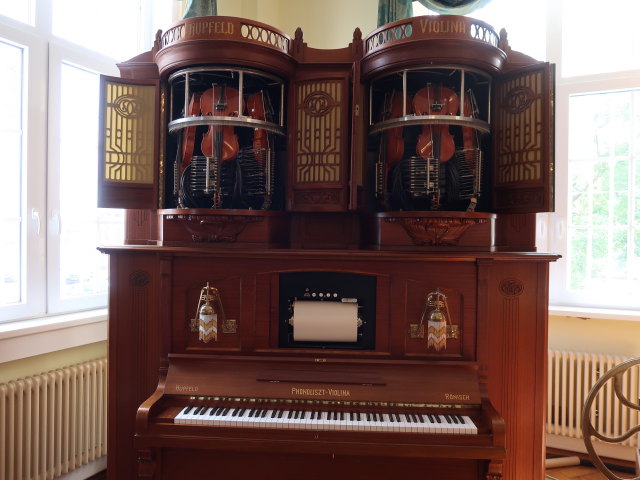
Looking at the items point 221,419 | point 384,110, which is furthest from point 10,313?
point 384,110

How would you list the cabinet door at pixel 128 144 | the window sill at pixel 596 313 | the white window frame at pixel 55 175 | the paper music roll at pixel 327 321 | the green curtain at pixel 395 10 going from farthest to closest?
1. the green curtain at pixel 395 10
2. the window sill at pixel 596 313
3. the white window frame at pixel 55 175
4. the cabinet door at pixel 128 144
5. the paper music roll at pixel 327 321

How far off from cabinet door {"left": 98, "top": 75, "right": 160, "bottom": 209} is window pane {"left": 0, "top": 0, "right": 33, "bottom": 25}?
2.45ft

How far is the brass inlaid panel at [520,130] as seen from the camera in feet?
7.09

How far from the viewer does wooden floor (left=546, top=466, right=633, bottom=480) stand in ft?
9.24

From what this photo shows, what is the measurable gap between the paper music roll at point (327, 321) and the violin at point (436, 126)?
2.63 feet

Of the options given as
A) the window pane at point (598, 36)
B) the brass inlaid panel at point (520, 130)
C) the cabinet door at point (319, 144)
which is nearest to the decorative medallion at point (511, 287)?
the brass inlaid panel at point (520, 130)

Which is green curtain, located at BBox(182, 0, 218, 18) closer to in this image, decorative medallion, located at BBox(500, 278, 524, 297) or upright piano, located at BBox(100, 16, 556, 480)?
upright piano, located at BBox(100, 16, 556, 480)

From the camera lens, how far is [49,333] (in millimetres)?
2430

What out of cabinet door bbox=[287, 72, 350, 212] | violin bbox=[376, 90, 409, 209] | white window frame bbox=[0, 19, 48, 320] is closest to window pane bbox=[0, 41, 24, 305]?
white window frame bbox=[0, 19, 48, 320]

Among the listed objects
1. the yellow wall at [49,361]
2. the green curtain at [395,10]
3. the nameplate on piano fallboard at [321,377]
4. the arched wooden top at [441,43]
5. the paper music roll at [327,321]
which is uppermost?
the green curtain at [395,10]

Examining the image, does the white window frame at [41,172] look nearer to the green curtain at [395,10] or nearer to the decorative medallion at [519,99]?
the green curtain at [395,10]

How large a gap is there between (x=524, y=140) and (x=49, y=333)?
2.54m

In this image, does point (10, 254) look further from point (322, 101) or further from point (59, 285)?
point (322, 101)

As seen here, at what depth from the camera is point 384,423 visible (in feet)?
6.12
